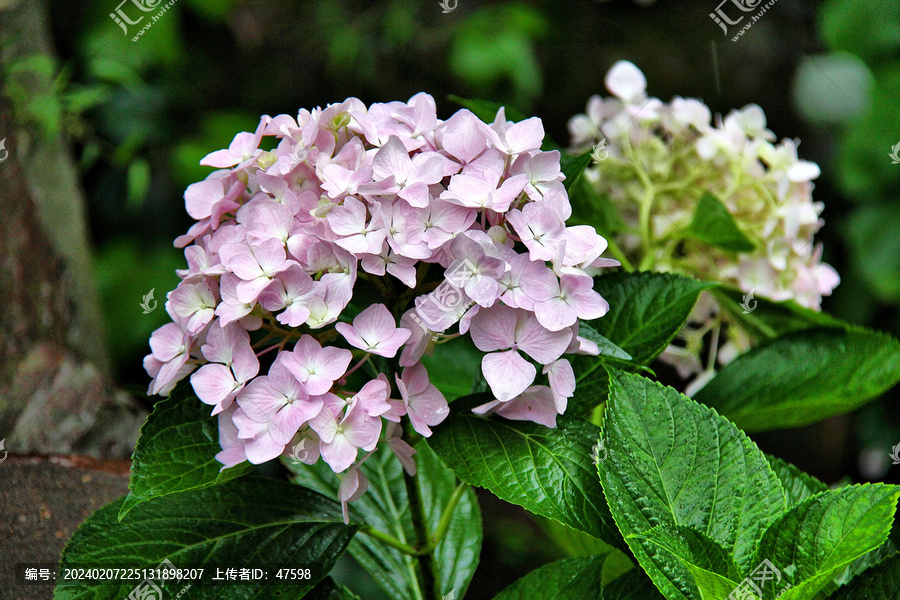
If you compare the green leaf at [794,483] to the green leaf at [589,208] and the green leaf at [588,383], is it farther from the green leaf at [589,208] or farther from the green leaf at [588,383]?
the green leaf at [589,208]

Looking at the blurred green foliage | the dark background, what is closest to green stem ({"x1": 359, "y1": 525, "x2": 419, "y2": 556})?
the dark background

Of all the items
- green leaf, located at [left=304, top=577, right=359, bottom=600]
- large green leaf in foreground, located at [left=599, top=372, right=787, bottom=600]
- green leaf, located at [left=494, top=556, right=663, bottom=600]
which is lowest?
green leaf, located at [left=304, top=577, right=359, bottom=600]

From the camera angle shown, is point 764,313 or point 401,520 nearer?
point 401,520

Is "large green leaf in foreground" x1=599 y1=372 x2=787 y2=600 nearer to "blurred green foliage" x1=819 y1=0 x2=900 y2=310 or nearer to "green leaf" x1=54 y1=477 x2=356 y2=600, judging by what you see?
"green leaf" x1=54 y1=477 x2=356 y2=600

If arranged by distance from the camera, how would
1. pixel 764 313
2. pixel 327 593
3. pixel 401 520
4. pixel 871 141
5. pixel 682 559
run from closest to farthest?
1. pixel 682 559
2. pixel 327 593
3. pixel 401 520
4. pixel 764 313
5. pixel 871 141

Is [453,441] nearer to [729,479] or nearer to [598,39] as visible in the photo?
[729,479]

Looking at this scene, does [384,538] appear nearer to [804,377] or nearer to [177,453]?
[177,453]

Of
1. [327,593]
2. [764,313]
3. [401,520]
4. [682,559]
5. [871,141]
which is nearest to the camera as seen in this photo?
[682,559]

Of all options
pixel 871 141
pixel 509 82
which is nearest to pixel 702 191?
pixel 509 82
